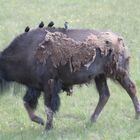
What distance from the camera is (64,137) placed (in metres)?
7.77

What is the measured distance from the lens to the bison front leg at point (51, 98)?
8108 mm

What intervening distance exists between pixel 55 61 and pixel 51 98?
1.88 ft

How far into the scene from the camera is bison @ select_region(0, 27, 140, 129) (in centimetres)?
810

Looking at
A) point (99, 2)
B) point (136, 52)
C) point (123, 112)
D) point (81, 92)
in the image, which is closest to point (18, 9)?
point (99, 2)

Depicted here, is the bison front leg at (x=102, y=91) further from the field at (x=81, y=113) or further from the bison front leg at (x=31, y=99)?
the bison front leg at (x=31, y=99)

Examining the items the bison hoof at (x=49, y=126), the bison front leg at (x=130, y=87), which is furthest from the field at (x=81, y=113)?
the bison front leg at (x=130, y=87)

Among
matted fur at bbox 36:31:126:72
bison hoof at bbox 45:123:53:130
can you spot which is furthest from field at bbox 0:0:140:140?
matted fur at bbox 36:31:126:72

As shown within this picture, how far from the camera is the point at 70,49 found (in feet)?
26.9

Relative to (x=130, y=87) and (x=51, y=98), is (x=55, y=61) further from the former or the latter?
(x=130, y=87)

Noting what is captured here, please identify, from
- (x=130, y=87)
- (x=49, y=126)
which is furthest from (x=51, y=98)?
(x=130, y=87)

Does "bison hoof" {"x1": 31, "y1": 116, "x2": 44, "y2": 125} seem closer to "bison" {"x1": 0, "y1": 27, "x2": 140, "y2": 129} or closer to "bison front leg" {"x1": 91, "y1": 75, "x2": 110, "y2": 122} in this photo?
"bison" {"x1": 0, "y1": 27, "x2": 140, "y2": 129}

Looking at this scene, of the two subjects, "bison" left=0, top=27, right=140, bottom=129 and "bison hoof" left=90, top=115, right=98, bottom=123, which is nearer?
"bison" left=0, top=27, right=140, bottom=129

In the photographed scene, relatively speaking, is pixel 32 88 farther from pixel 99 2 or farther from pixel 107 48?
pixel 99 2

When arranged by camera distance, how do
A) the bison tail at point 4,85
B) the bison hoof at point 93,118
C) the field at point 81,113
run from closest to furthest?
the field at point 81,113
the bison tail at point 4,85
the bison hoof at point 93,118
